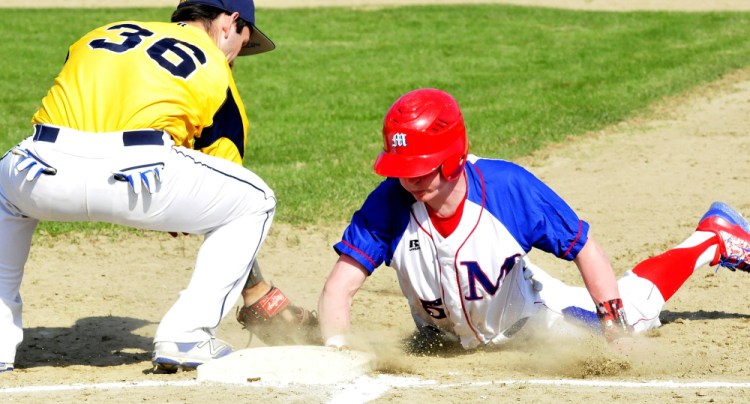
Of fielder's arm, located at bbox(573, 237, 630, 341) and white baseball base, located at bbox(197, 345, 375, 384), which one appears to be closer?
white baseball base, located at bbox(197, 345, 375, 384)

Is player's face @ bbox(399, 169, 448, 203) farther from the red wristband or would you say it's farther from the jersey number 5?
the jersey number 5

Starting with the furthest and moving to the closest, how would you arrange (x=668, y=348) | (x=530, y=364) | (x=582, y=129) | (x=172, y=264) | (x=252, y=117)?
(x=252, y=117) → (x=582, y=129) → (x=172, y=264) → (x=668, y=348) → (x=530, y=364)

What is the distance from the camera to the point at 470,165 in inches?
182

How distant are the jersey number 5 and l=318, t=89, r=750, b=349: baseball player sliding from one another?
0.81 meters

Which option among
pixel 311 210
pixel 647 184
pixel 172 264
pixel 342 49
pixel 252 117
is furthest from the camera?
pixel 342 49

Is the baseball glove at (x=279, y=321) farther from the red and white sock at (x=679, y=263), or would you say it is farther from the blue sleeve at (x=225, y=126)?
the red and white sock at (x=679, y=263)

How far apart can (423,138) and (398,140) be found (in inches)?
4.1

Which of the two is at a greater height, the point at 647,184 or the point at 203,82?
the point at 203,82

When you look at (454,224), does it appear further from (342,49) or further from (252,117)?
(342,49)

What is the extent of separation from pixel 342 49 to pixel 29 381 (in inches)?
489

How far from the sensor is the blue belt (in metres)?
4.27

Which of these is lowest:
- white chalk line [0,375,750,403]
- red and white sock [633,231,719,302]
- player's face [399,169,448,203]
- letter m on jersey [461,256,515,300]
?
white chalk line [0,375,750,403]

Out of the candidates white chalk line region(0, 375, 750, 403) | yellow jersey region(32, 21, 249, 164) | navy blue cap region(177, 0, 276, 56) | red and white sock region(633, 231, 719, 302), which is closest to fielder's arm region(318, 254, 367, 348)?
white chalk line region(0, 375, 750, 403)

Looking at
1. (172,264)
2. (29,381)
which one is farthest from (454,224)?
(172,264)
